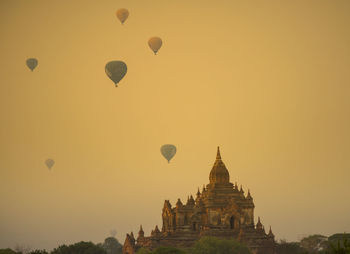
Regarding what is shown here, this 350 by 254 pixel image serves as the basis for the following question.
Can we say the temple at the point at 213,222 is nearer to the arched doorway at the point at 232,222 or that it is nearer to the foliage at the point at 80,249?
the arched doorway at the point at 232,222

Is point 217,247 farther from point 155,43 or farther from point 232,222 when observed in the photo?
point 155,43

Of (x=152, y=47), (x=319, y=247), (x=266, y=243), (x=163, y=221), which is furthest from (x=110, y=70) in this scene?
(x=319, y=247)

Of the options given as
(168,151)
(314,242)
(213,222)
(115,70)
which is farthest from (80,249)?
(314,242)

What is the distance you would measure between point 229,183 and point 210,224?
7.56 m

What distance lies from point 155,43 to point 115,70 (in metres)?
13.8

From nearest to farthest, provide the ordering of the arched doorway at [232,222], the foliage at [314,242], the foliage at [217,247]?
the foliage at [217,247] → the arched doorway at [232,222] → the foliage at [314,242]

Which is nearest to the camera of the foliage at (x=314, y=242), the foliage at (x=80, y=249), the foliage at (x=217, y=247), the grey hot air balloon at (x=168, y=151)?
the foliage at (x=217, y=247)

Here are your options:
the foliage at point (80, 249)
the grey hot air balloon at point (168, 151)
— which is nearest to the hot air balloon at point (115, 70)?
the grey hot air balloon at point (168, 151)

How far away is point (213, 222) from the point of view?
120m

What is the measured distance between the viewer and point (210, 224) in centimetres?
11925

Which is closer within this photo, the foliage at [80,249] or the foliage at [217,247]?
the foliage at [217,247]

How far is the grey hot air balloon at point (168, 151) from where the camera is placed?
130250 millimetres

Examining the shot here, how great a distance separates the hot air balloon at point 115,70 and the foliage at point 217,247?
77.8 feet

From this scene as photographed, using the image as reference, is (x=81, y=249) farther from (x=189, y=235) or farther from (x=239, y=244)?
(x=239, y=244)
